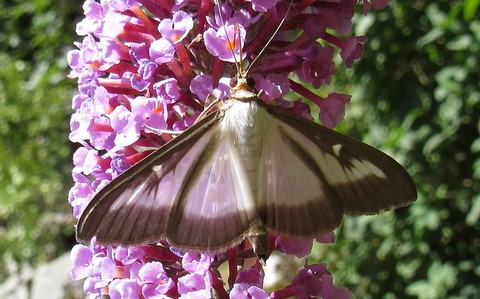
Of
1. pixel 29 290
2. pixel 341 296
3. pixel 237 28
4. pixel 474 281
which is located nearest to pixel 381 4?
pixel 237 28

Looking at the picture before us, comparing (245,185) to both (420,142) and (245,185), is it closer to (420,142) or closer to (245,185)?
(245,185)

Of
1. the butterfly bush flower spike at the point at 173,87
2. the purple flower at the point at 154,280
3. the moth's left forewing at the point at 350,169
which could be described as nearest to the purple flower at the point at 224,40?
the butterfly bush flower spike at the point at 173,87

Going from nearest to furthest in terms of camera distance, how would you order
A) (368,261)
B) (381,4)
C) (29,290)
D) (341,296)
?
(341,296)
(381,4)
(368,261)
(29,290)

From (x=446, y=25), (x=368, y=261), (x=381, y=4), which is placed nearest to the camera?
(x=381, y=4)

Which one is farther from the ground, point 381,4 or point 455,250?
point 381,4

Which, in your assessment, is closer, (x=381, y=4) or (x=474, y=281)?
(x=381, y=4)

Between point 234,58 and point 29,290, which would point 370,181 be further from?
point 29,290

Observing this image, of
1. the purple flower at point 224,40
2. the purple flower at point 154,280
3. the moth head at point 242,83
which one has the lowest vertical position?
the purple flower at point 154,280

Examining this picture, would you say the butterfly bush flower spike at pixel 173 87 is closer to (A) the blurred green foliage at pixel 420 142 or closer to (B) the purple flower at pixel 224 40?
(B) the purple flower at pixel 224 40
